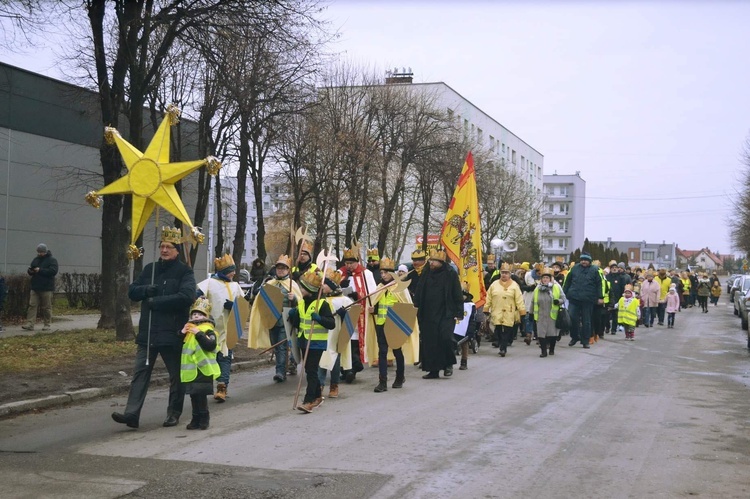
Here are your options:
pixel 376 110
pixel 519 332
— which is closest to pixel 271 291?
pixel 519 332

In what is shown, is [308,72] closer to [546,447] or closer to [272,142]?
[272,142]

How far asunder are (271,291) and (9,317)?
10.8m

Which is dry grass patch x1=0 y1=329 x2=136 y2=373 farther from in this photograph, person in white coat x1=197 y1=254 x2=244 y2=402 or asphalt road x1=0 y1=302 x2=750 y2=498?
person in white coat x1=197 y1=254 x2=244 y2=402

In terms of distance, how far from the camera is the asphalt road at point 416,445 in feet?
20.8

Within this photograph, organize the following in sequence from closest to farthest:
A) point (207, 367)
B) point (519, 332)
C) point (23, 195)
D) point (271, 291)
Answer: point (207, 367), point (271, 291), point (519, 332), point (23, 195)

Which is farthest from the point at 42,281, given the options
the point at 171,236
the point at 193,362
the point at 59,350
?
the point at 193,362

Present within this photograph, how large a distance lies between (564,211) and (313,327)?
363 feet

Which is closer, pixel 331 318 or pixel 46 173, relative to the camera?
pixel 331 318

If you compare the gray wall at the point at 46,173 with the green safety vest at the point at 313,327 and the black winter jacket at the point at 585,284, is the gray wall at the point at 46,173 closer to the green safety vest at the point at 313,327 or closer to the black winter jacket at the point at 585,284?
the black winter jacket at the point at 585,284

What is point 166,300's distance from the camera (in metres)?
8.52

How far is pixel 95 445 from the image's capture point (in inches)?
307

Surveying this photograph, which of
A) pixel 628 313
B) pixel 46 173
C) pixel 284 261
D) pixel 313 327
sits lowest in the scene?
pixel 628 313

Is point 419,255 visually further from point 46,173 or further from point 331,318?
point 46,173

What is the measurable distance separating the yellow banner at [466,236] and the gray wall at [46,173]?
39.2ft
